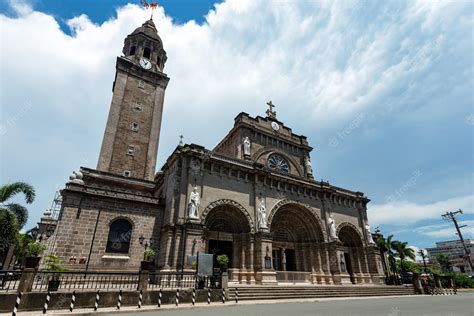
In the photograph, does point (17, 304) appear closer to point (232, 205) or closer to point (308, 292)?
point (232, 205)

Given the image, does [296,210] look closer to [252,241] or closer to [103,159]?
[252,241]

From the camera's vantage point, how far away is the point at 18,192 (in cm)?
1831

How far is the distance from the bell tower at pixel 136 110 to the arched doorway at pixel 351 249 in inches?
910

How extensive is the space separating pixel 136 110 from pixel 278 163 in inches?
725

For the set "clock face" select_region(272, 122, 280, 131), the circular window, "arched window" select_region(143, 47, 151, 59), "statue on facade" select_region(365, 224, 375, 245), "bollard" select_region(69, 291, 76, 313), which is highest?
"arched window" select_region(143, 47, 151, 59)

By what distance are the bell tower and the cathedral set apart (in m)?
0.12

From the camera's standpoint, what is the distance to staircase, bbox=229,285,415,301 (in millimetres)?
15758

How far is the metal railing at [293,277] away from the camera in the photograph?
2142cm

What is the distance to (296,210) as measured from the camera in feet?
85.1

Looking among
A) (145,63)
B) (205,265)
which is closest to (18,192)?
(205,265)

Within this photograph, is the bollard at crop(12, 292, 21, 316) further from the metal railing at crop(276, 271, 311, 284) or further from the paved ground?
the metal railing at crop(276, 271, 311, 284)

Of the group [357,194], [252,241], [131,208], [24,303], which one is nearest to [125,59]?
[131,208]

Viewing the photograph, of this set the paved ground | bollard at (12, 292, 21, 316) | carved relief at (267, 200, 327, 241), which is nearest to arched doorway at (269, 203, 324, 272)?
carved relief at (267, 200, 327, 241)

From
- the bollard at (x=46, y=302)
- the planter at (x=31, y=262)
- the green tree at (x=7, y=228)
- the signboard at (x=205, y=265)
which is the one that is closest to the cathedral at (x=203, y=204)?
the green tree at (x=7, y=228)
